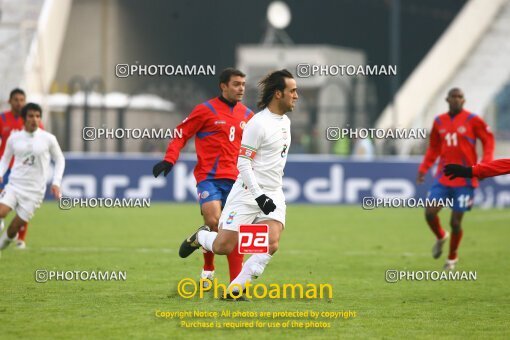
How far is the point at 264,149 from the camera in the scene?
10.3 metres

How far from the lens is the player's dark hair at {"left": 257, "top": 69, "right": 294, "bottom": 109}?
10367mm

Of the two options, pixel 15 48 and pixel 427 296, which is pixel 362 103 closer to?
pixel 15 48

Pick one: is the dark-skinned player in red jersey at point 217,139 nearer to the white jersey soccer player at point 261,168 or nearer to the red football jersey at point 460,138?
the white jersey soccer player at point 261,168

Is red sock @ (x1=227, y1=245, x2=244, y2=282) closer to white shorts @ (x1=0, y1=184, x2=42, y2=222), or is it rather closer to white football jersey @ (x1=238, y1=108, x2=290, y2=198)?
white football jersey @ (x1=238, y1=108, x2=290, y2=198)

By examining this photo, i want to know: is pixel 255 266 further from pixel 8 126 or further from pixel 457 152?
pixel 8 126

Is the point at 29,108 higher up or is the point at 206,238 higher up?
the point at 29,108

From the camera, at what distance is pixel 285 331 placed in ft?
29.3

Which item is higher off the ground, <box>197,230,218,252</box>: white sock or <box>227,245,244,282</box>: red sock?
<box>197,230,218,252</box>: white sock

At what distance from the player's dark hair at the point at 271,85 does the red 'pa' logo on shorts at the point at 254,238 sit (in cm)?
125

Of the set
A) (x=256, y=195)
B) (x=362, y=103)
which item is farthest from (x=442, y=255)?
(x=362, y=103)

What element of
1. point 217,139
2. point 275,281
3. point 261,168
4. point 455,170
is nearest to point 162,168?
point 217,139

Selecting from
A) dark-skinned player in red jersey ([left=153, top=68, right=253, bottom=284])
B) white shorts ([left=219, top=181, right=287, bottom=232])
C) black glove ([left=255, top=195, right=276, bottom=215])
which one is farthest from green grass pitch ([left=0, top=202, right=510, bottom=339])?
dark-skinned player in red jersey ([left=153, top=68, right=253, bottom=284])

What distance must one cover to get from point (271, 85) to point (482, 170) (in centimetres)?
219

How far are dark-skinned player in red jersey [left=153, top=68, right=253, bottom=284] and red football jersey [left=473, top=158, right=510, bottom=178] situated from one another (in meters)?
3.04
